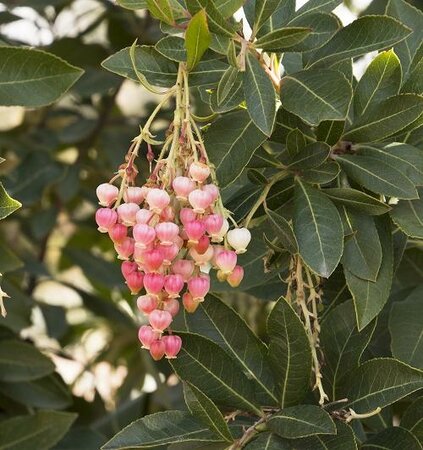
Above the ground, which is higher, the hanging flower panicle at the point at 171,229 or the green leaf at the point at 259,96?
the green leaf at the point at 259,96

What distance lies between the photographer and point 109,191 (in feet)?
3.44

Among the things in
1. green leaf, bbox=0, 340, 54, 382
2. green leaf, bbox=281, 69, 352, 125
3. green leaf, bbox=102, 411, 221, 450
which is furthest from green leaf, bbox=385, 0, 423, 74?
green leaf, bbox=0, 340, 54, 382

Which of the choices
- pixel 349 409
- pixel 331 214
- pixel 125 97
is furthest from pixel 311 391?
pixel 125 97

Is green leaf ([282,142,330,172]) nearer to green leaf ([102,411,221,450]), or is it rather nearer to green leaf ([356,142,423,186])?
green leaf ([356,142,423,186])

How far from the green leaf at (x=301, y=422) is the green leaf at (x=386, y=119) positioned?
0.33m

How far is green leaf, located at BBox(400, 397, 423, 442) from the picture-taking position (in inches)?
47.7

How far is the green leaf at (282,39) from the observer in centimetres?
108

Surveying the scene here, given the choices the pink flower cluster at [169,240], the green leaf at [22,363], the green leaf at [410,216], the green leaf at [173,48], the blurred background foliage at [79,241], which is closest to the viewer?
the pink flower cluster at [169,240]

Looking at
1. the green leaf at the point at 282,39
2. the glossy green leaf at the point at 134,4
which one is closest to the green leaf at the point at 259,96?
the green leaf at the point at 282,39

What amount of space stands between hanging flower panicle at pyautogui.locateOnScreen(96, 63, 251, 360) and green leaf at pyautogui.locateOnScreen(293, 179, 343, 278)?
0.10 meters

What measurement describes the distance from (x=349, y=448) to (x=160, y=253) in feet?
1.05

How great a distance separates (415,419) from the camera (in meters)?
1.22

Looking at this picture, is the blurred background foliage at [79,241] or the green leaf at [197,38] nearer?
the green leaf at [197,38]

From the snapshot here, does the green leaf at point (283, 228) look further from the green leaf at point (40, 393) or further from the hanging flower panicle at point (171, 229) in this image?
the green leaf at point (40, 393)
